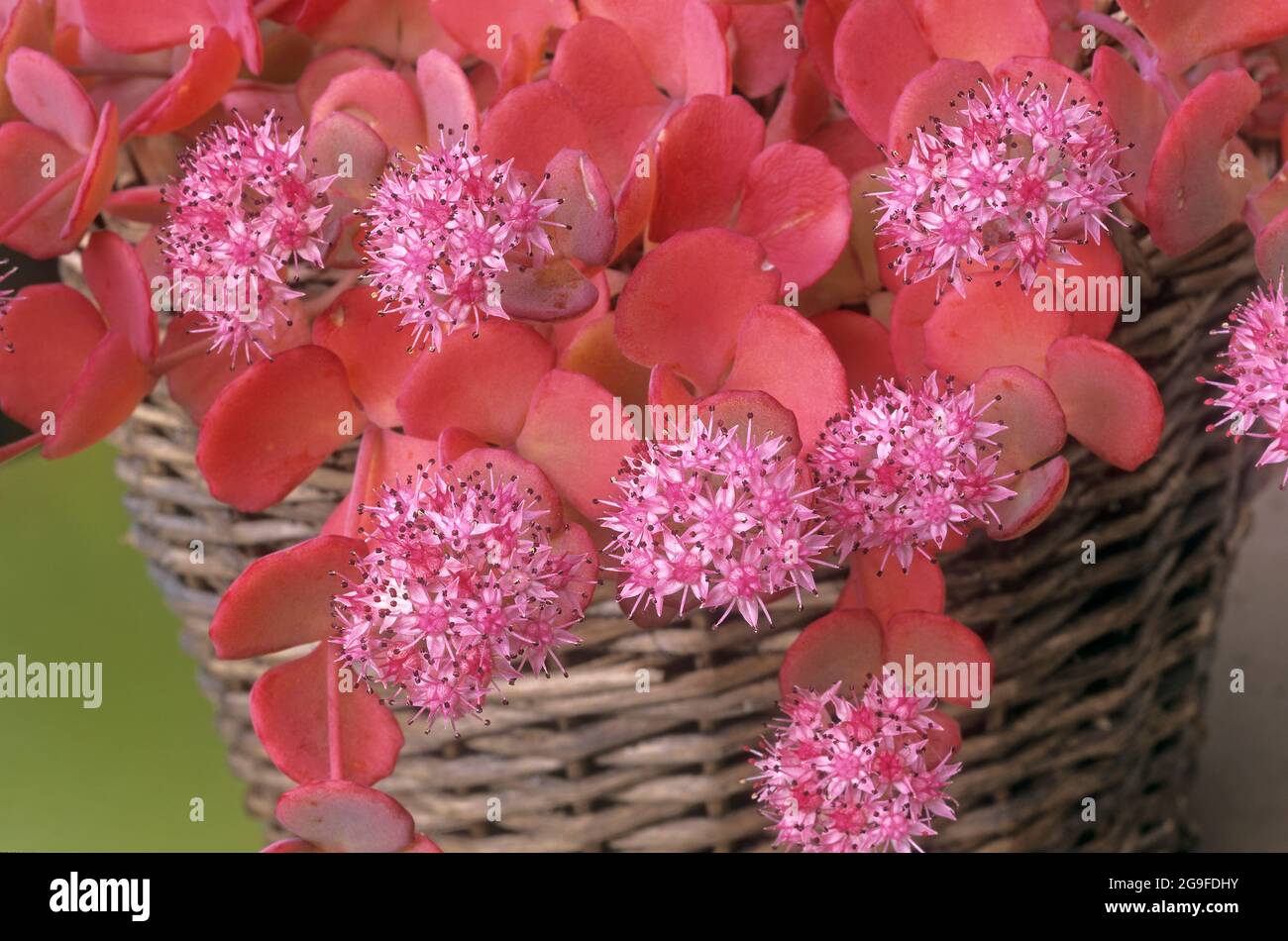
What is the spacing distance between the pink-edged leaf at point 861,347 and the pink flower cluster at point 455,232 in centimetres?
8

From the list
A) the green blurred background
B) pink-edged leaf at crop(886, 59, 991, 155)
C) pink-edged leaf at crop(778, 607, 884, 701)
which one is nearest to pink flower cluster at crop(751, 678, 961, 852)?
pink-edged leaf at crop(778, 607, 884, 701)

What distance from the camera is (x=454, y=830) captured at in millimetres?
379

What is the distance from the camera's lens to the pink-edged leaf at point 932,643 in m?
0.27

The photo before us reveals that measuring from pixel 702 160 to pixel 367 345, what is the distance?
8cm

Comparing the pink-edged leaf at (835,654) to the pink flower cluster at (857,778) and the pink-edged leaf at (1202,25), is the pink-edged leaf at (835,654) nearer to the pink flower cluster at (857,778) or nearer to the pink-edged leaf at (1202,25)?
the pink flower cluster at (857,778)

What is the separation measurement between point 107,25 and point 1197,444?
13.6 inches

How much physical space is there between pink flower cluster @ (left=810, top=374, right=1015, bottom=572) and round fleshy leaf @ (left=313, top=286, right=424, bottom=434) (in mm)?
101

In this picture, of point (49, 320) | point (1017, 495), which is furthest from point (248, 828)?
point (1017, 495)

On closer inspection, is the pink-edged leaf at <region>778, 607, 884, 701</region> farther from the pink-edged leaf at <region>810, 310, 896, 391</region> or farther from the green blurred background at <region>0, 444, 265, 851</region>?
the green blurred background at <region>0, 444, 265, 851</region>

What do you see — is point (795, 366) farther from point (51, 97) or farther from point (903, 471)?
point (51, 97)

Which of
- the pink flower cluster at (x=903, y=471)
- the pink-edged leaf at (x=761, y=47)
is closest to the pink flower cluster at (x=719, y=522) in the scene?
the pink flower cluster at (x=903, y=471)

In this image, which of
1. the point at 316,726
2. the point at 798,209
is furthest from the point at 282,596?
the point at 798,209

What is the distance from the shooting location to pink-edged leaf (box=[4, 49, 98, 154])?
28cm

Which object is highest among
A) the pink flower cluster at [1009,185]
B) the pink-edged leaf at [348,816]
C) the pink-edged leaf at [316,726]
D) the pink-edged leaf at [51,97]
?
the pink-edged leaf at [51,97]
